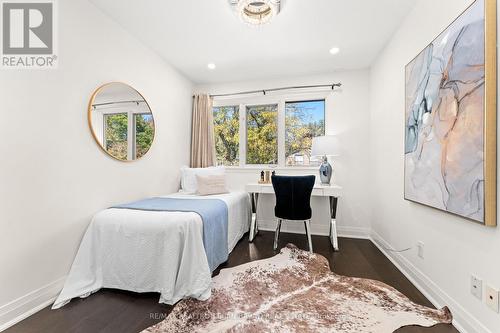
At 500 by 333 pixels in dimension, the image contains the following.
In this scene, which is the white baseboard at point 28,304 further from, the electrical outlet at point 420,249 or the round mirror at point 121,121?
the electrical outlet at point 420,249

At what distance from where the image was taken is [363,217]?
320cm

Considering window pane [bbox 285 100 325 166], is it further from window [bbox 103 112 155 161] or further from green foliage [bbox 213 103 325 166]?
window [bbox 103 112 155 161]

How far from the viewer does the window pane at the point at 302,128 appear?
11.3 feet

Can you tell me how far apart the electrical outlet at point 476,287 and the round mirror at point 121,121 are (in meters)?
3.04

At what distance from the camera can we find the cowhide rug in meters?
1.38

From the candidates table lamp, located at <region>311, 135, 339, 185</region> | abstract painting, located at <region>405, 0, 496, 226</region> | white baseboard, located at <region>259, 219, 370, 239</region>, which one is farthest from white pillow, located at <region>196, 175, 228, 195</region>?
abstract painting, located at <region>405, 0, 496, 226</region>

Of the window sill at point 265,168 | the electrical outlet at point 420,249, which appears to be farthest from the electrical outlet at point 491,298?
the window sill at point 265,168

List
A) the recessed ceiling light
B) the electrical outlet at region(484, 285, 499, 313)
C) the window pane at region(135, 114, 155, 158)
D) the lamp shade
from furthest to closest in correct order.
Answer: the lamp shade
the recessed ceiling light
the window pane at region(135, 114, 155, 158)
the electrical outlet at region(484, 285, 499, 313)

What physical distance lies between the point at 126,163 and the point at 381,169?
311 cm

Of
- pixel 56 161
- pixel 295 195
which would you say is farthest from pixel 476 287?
pixel 56 161

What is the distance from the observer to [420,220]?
1852 millimetres

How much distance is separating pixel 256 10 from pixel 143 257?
2388 mm

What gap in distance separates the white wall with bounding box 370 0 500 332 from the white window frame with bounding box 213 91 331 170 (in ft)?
2.95

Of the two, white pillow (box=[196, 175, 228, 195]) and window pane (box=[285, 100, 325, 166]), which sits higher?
window pane (box=[285, 100, 325, 166])
